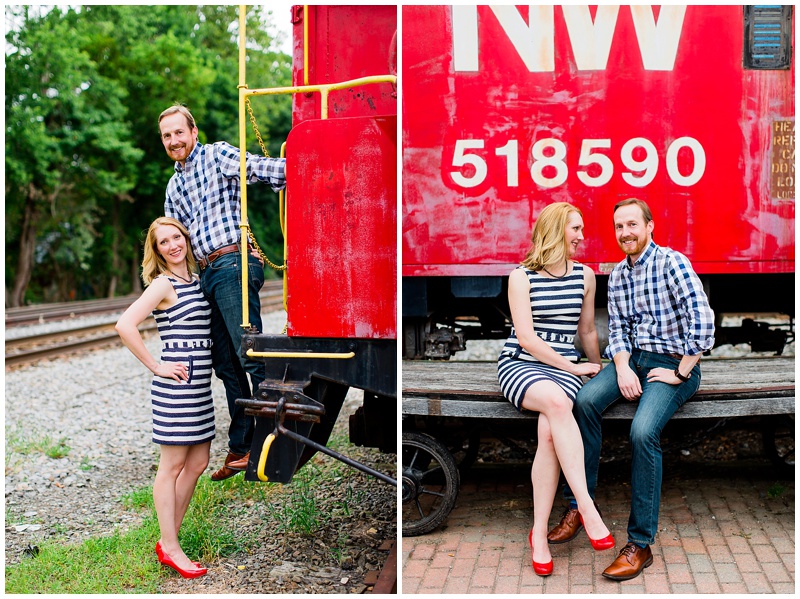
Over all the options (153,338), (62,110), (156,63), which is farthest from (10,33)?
(153,338)

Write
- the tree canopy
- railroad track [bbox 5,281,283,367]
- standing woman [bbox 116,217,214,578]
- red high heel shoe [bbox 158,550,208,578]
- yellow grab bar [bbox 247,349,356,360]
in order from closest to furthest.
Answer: yellow grab bar [bbox 247,349,356,360]
standing woman [bbox 116,217,214,578]
red high heel shoe [bbox 158,550,208,578]
railroad track [bbox 5,281,283,367]
the tree canopy

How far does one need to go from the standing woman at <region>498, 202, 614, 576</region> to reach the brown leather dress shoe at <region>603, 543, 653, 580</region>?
16cm

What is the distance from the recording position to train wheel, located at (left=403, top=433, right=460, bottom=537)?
3.73 metres

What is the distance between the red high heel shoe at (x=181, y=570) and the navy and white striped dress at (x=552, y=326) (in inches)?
65.6

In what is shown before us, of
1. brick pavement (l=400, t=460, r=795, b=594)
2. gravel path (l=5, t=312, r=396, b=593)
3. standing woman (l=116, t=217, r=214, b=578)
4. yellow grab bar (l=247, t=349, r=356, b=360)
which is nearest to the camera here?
yellow grab bar (l=247, t=349, r=356, b=360)

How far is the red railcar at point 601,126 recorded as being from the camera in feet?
12.4

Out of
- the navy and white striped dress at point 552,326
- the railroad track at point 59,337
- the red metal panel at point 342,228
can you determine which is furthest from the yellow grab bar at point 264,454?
the railroad track at point 59,337

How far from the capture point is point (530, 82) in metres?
3.82

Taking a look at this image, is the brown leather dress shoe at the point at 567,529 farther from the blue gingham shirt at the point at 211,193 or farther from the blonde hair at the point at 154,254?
the blonde hair at the point at 154,254

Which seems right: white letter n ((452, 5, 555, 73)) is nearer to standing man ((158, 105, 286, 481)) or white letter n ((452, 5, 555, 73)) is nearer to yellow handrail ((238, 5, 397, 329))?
yellow handrail ((238, 5, 397, 329))

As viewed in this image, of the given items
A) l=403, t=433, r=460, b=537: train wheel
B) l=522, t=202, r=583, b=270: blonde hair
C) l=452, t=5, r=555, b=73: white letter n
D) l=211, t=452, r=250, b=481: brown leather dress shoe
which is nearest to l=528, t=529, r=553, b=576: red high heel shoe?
l=403, t=433, r=460, b=537: train wheel

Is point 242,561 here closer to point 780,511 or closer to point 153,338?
point 780,511

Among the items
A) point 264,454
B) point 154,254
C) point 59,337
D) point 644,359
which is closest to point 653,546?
point 644,359

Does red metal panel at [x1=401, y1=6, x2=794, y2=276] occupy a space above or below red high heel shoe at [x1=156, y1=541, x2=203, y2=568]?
above
